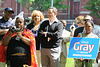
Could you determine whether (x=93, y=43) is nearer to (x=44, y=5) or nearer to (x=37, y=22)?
(x=37, y=22)

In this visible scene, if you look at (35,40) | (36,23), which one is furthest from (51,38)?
(36,23)

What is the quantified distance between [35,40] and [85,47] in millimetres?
1482

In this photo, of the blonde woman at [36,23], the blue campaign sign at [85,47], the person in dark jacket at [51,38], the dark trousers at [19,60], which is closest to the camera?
the dark trousers at [19,60]

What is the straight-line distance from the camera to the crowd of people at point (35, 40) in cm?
503

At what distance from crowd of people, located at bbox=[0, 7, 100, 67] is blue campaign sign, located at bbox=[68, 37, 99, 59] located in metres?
0.17

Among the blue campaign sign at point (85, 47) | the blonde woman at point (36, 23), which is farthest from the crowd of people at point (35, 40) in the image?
the blue campaign sign at point (85, 47)

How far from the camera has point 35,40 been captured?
6.58 metres

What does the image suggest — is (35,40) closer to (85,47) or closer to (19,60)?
(85,47)

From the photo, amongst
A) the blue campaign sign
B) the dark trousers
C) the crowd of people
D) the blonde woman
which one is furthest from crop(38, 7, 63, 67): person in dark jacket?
the dark trousers

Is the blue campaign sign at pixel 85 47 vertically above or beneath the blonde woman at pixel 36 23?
beneath

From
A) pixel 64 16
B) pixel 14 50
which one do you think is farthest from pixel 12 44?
pixel 64 16

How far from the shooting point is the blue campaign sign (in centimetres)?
580

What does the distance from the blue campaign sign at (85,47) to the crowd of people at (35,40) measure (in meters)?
0.17

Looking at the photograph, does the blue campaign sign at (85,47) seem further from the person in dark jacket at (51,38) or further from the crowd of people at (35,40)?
the person in dark jacket at (51,38)
